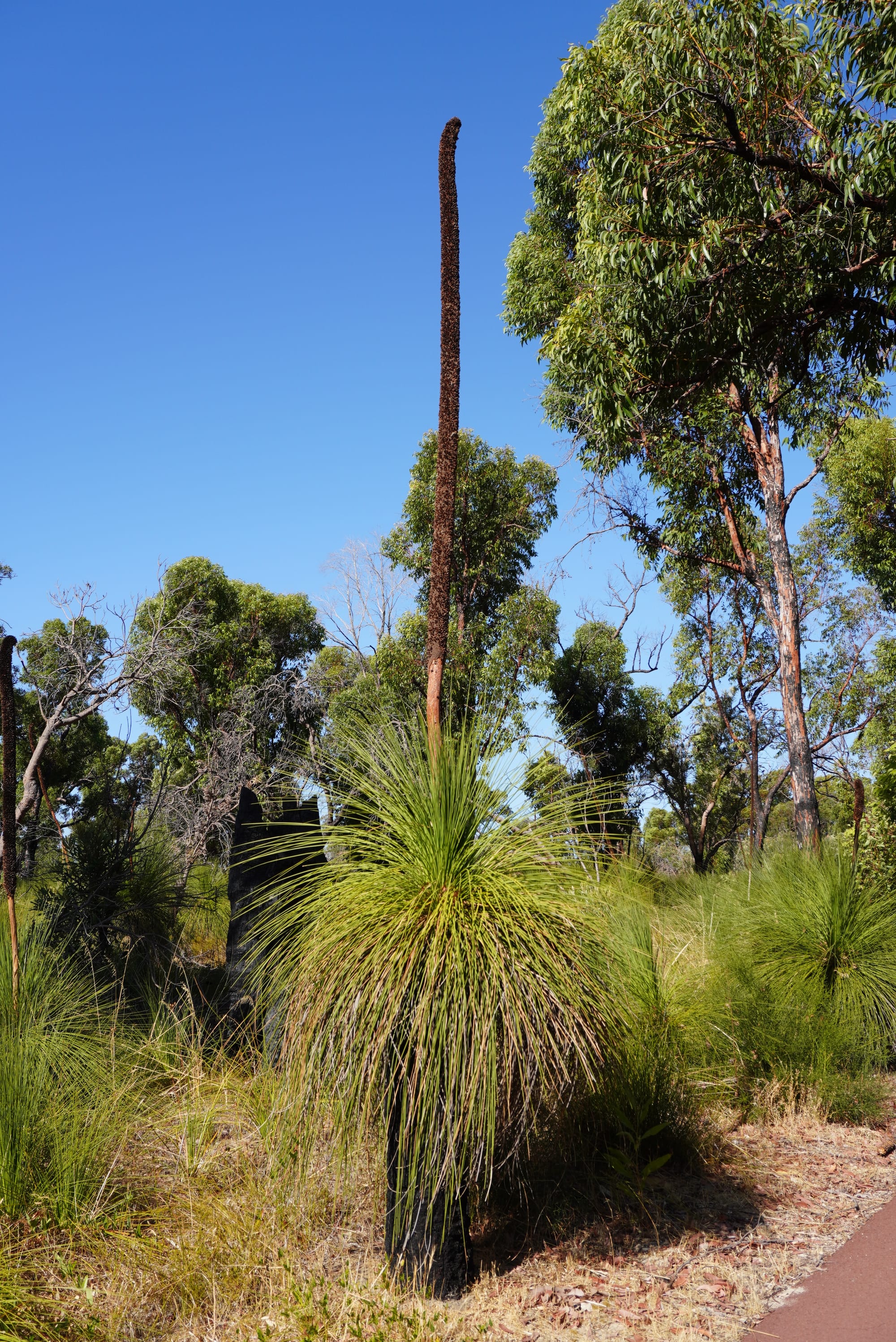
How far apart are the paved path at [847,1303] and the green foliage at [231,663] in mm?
12793

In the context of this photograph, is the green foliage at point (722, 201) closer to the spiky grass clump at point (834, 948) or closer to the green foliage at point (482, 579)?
the spiky grass clump at point (834, 948)

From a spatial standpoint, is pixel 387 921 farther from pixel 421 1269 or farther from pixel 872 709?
pixel 872 709

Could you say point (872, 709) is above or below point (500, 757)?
above

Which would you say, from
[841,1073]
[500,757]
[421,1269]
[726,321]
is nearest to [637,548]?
[726,321]

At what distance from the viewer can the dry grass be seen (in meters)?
3.63

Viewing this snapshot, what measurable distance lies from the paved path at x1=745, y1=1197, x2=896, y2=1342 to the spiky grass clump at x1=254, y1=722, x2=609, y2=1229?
3.87 feet

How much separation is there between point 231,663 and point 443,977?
2054 cm

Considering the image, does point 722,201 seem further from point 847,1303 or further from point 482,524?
point 482,524

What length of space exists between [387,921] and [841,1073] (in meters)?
4.31

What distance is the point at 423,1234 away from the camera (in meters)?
3.91

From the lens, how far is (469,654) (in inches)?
704

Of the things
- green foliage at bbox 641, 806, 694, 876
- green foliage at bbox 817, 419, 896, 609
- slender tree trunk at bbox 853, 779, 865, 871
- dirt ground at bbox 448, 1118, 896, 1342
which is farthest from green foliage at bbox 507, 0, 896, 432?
green foliage at bbox 641, 806, 694, 876

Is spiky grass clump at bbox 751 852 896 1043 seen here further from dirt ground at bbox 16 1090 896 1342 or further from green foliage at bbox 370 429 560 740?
green foliage at bbox 370 429 560 740

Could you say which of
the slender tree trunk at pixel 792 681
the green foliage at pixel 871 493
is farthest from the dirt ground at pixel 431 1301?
the green foliage at pixel 871 493
